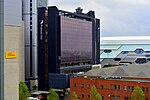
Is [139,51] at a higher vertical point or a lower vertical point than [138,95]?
higher

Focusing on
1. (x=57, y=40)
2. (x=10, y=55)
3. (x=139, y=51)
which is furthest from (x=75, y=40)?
(x=10, y=55)

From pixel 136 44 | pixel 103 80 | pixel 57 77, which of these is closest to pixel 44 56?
pixel 57 77

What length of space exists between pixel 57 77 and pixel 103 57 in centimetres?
4606

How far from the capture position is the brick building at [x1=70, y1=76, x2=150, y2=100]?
113 feet

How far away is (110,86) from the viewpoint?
119 ft

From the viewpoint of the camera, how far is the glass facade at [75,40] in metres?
60.5

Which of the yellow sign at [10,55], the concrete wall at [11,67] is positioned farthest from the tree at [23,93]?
the yellow sign at [10,55]

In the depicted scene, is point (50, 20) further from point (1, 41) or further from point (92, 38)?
point (1, 41)

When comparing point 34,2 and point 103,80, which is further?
point 34,2

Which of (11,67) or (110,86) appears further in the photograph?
(110,86)

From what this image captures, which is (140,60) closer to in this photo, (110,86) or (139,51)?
(139,51)

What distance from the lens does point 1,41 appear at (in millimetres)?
16984

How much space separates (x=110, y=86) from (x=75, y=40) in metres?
31.9

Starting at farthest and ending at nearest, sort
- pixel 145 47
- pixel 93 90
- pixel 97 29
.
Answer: pixel 145 47
pixel 97 29
pixel 93 90
